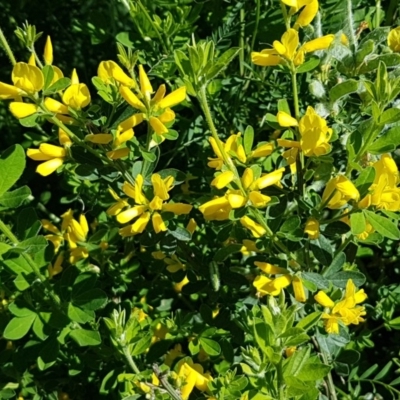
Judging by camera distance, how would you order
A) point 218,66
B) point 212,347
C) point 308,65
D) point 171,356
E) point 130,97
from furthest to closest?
point 171,356 → point 212,347 → point 308,65 → point 130,97 → point 218,66

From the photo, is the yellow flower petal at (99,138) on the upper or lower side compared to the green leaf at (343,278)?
upper

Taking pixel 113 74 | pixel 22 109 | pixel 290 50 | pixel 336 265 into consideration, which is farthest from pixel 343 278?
pixel 22 109

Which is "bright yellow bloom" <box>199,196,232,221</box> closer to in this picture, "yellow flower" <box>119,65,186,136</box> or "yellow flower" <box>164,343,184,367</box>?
"yellow flower" <box>119,65,186,136</box>

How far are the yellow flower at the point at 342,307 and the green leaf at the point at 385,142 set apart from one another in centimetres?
32

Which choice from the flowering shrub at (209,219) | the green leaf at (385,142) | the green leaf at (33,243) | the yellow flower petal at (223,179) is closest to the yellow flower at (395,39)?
the flowering shrub at (209,219)

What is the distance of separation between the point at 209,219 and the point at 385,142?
0.37 meters

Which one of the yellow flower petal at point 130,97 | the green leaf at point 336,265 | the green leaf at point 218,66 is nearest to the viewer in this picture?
the green leaf at point 218,66

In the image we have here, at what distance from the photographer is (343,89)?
4.02 ft

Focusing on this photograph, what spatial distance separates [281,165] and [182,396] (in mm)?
530

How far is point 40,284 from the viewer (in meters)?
1.53

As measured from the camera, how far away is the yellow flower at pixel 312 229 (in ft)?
4.25

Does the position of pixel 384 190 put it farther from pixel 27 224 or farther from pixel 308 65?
pixel 27 224

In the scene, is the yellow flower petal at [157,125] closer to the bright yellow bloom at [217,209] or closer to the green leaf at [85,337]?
the bright yellow bloom at [217,209]

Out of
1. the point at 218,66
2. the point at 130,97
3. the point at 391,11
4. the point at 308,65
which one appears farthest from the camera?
the point at 391,11
